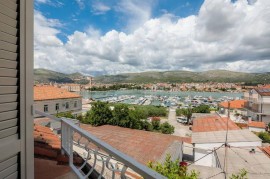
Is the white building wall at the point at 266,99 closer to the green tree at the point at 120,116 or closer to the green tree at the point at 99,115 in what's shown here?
the green tree at the point at 120,116

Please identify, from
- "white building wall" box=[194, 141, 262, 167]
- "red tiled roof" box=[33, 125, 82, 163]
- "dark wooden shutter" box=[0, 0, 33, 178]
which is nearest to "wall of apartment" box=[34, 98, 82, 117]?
"white building wall" box=[194, 141, 262, 167]

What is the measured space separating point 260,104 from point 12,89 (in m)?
33.2

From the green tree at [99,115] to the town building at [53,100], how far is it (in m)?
3.08

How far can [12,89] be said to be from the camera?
5.30 feet

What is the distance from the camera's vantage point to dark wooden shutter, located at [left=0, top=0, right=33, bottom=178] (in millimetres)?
1531

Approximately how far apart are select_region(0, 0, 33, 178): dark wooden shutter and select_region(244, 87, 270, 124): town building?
31.9 meters

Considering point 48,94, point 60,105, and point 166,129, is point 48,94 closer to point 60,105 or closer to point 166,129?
point 60,105

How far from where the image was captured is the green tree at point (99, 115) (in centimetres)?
2398

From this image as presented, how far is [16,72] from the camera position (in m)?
1.65

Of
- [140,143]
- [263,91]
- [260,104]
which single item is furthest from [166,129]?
[263,91]

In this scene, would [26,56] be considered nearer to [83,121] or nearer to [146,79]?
[83,121]

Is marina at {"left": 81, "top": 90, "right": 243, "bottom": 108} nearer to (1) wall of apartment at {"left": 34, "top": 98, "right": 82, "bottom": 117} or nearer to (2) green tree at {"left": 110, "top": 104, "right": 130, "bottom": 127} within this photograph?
(2) green tree at {"left": 110, "top": 104, "right": 130, "bottom": 127}

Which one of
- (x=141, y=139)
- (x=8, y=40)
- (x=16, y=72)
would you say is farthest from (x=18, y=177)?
(x=141, y=139)

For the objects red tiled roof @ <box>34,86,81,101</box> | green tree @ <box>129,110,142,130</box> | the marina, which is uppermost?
red tiled roof @ <box>34,86,81,101</box>
